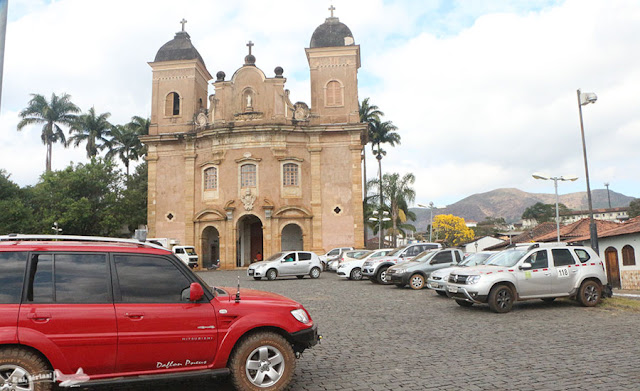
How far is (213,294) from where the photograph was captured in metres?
5.57

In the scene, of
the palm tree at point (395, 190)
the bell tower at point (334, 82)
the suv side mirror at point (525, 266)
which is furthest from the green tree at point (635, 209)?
the suv side mirror at point (525, 266)

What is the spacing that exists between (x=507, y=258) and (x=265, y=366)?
937 centimetres

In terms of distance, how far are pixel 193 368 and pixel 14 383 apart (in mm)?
1601

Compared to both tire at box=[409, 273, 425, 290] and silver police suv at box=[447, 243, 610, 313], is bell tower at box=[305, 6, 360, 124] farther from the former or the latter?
silver police suv at box=[447, 243, 610, 313]

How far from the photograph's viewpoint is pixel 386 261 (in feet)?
69.1

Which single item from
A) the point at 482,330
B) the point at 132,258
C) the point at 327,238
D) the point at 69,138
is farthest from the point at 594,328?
the point at 69,138

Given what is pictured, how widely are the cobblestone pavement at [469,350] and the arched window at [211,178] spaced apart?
88.6ft

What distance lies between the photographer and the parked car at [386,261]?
21.0 metres

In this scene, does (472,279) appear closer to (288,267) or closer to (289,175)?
(288,267)

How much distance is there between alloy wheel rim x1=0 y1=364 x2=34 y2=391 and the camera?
455 cm

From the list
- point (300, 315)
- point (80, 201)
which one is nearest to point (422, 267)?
point (300, 315)

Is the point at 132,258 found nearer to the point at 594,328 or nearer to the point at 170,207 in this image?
the point at 594,328

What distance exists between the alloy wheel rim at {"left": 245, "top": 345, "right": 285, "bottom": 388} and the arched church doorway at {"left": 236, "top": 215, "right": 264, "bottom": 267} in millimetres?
34300

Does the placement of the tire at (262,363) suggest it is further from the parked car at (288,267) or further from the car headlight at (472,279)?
the parked car at (288,267)
